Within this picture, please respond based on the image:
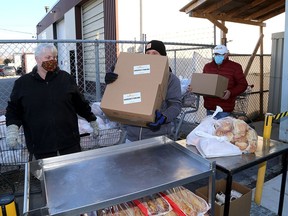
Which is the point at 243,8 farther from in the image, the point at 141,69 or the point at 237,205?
the point at 237,205

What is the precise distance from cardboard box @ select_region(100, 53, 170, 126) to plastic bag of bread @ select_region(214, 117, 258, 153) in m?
0.54

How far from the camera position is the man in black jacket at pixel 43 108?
2375mm

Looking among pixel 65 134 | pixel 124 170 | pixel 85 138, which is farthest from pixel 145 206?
pixel 85 138

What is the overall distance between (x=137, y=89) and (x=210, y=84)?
1.97 m

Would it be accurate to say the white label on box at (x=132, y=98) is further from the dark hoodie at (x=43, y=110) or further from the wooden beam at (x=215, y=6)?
the wooden beam at (x=215, y=6)

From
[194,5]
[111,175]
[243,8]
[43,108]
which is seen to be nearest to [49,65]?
[43,108]

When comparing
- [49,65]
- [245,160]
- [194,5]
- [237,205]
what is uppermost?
[194,5]

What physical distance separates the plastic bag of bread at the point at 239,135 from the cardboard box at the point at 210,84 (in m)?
1.70

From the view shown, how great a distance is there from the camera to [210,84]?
375 cm

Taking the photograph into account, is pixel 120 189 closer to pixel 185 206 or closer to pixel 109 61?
pixel 185 206

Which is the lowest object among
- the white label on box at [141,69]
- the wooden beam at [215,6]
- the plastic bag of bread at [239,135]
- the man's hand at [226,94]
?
the plastic bag of bread at [239,135]

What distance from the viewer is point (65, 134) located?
8.20 ft

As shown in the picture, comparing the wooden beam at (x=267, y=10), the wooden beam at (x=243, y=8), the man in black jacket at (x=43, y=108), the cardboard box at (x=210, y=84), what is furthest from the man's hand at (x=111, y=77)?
the wooden beam at (x=267, y=10)

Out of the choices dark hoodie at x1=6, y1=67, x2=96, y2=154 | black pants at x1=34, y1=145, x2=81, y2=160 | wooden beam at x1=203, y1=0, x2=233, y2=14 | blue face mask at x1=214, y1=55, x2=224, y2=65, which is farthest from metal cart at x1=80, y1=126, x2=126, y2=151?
wooden beam at x1=203, y1=0, x2=233, y2=14
